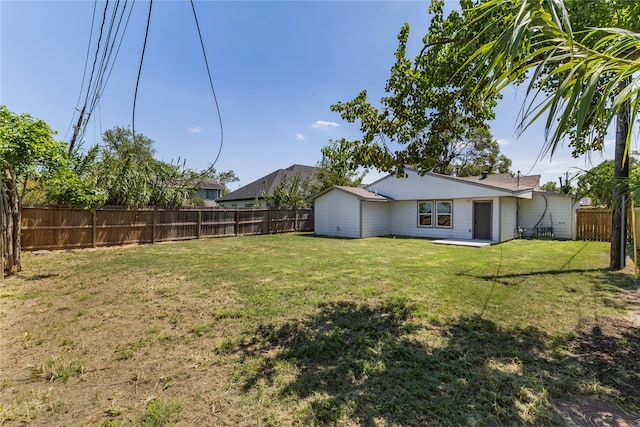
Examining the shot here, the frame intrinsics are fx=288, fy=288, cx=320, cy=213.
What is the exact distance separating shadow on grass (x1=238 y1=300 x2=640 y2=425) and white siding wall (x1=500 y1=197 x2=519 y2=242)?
1064 centimetres

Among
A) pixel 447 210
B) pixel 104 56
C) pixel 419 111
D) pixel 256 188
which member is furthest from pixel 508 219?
pixel 256 188

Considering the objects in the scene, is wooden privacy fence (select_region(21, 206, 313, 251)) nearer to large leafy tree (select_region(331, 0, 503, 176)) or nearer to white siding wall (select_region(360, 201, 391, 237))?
white siding wall (select_region(360, 201, 391, 237))

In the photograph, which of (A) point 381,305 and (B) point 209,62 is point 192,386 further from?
(B) point 209,62

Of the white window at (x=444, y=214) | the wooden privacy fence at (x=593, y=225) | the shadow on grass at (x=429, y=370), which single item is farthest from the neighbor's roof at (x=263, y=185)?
the shadow on grass at (x=429, y=370)

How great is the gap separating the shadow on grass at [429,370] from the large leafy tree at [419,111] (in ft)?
9.52

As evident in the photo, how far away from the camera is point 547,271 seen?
22.9 feet

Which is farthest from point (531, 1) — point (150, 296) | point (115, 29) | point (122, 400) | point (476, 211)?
point (476, 211)

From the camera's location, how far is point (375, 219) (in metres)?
16.3

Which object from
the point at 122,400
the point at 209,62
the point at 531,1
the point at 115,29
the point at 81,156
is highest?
the point at 115,29

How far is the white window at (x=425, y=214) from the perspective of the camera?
1559 centimetres

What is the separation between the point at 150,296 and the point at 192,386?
3160 mm

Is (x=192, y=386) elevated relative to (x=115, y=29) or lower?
lower

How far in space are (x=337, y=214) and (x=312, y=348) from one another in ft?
44.3

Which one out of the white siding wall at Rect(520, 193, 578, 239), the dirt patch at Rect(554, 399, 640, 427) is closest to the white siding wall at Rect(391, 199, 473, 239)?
the white siding wall at Rect(520, 193, 578, 239)
